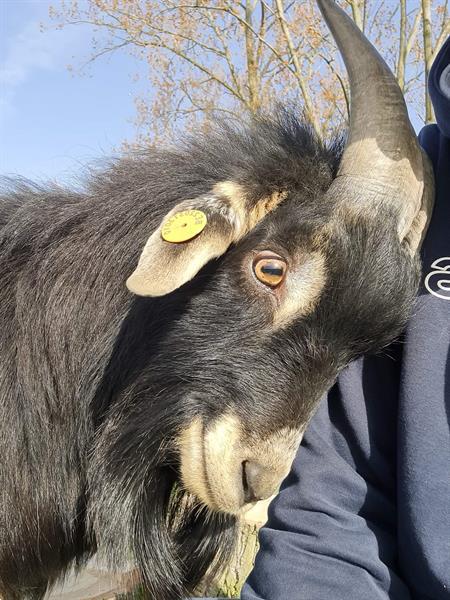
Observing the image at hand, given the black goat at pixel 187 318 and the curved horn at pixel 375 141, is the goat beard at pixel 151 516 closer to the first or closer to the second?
the black goat at pixel 187 318

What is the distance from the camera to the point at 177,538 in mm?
3029

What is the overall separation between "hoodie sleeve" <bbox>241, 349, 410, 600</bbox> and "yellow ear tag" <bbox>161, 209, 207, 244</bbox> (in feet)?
2.44

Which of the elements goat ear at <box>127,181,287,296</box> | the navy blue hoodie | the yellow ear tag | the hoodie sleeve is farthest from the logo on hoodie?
the yellow ear tag

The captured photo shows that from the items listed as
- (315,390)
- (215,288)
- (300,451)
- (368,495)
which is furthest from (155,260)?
(368,495)

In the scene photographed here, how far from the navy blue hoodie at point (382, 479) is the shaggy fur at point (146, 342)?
0.41 feet

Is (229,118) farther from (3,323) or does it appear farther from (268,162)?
(3,323)

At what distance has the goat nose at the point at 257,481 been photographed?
2.28m

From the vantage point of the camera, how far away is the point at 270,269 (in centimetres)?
235

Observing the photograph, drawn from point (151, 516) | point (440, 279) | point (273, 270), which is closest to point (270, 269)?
point (273, 270)

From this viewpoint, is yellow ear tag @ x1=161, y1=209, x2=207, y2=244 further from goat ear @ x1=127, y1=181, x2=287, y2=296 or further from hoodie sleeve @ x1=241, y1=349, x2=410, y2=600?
hoodie sleeve @ x1=241, y1=349, x2=410, y2=600

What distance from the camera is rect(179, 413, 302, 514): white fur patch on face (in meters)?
2.25

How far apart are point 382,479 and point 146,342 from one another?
977 mm

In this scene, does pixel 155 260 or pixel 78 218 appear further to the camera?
pixel 78 218

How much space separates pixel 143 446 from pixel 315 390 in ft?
2.33
